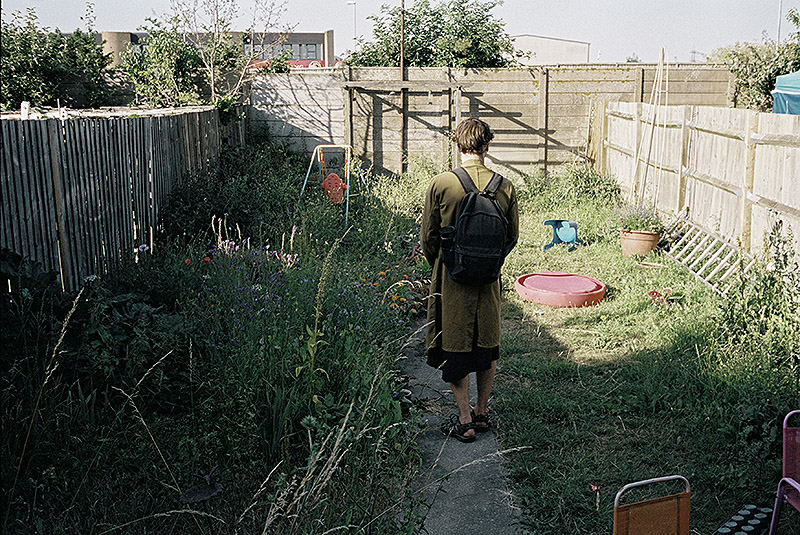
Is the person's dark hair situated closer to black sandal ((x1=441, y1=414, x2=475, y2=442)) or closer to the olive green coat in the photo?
the olive green coat

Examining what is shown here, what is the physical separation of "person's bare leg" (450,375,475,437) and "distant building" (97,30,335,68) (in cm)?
1021

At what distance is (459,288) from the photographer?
4441mm

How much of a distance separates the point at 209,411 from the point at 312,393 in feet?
1.79

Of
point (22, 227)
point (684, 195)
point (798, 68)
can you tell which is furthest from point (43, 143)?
point (798, 68)

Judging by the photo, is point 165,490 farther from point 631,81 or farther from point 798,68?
point 798,68

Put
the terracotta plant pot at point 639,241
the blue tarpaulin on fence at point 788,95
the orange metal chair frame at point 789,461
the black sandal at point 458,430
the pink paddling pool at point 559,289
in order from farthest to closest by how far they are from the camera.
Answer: the blue tarpaulin on fence at point 788,95, the terracotta plant pot at point 639,241, the pink paddling pool at point 559,289, the black sandal at point 458,430, the orange metal chair frame at point 789,461

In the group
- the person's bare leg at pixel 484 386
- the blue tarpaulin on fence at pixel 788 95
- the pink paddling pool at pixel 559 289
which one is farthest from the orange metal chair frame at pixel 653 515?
the blue tarpaulin on fence at pixel 788 95

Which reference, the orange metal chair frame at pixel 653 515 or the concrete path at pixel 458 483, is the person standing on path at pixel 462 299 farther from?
the orange metal chair frame at pixel 653 515

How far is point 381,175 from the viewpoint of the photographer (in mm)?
13508

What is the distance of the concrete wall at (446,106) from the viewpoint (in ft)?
43.9

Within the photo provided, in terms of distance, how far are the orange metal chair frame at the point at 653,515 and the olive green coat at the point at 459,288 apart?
194cm

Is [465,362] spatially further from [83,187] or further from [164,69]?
[164,69]

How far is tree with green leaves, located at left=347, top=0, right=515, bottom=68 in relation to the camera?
15641mm

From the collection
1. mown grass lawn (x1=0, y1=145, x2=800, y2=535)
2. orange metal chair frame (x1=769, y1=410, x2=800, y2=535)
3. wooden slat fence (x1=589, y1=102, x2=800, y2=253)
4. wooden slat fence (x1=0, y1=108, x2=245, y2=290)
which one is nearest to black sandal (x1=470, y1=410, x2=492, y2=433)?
mown grass lawn (x1=0, y1=145, x2=800, y2=535)
